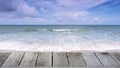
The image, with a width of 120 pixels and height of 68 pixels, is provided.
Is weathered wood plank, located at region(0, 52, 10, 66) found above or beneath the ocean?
above

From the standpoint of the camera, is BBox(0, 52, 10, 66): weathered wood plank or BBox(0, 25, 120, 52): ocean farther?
BBox(0, 25, 120, 52): ocean

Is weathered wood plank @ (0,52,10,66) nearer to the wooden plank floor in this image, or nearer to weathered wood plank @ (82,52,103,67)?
the wooden plank floor

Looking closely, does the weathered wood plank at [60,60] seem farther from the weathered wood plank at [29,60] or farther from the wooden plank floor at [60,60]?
the weathered wood plank at [29,60]

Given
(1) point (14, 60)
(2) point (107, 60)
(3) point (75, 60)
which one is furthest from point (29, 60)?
(2) point (107, 60)

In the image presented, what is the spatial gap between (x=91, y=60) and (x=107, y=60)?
167 millimetres

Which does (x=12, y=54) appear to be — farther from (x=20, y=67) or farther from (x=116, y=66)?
(x=116, y=66)

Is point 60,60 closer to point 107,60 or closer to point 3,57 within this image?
point 107,60

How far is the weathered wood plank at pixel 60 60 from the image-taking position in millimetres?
1492

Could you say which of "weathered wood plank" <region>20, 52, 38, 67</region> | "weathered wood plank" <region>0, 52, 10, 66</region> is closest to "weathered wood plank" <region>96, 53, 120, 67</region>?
"weathered wood plank" <region>20, 52, 38, 67</region>

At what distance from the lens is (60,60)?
5.26 ft

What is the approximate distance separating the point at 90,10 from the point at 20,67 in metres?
12.3

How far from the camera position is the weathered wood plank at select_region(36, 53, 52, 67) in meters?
1.49

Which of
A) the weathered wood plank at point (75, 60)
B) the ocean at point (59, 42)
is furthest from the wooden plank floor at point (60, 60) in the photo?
the ocean at point (59, 42)

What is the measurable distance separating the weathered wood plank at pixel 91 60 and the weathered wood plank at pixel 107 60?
0.17ft
